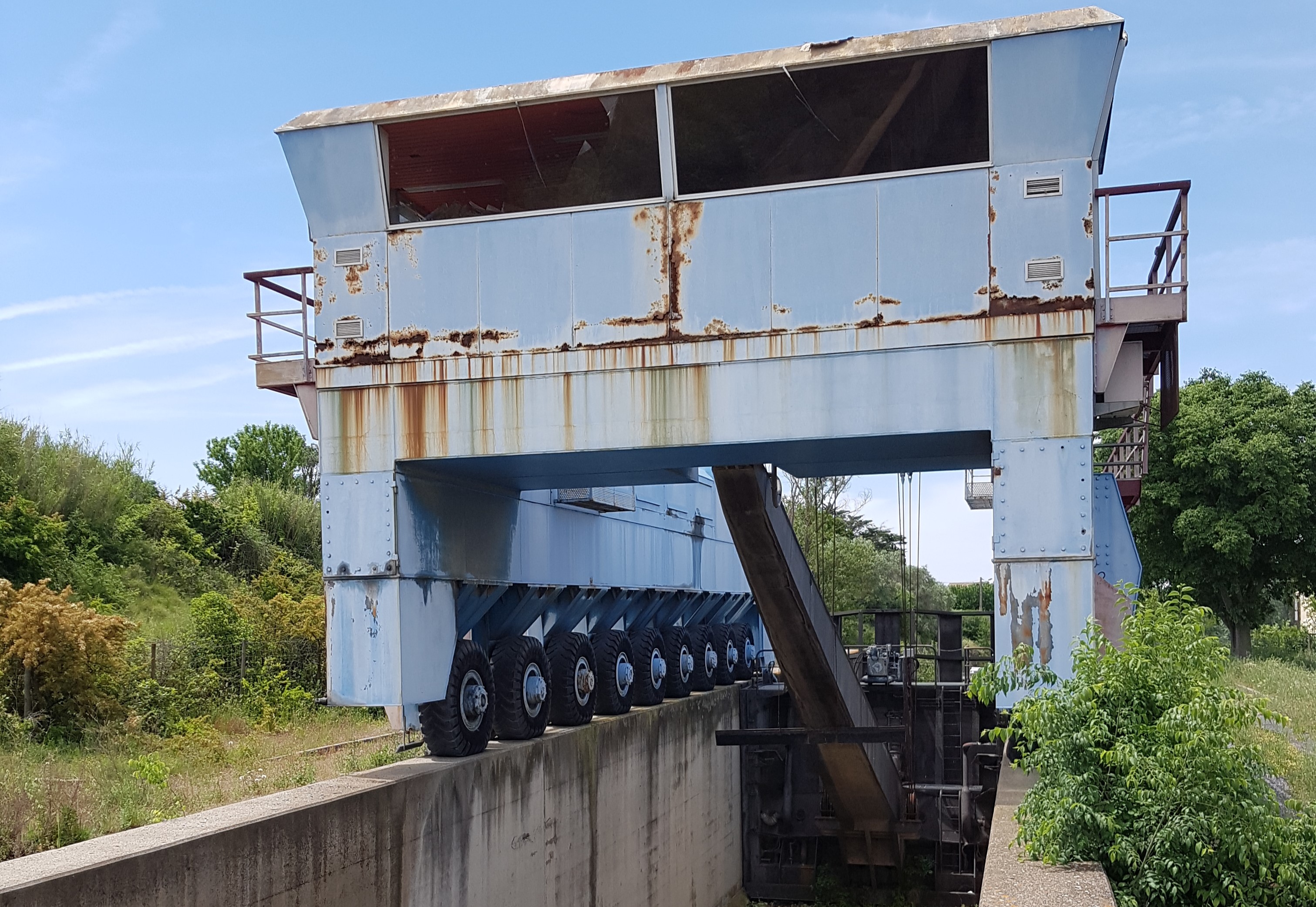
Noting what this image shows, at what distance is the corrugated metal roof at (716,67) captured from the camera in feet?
32.0

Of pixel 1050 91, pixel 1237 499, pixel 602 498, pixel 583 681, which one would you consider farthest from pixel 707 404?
pixel 1237 499

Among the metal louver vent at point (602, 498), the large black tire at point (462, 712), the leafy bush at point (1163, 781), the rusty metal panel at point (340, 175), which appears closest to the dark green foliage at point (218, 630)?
the metal louver vent at point (602, 498)

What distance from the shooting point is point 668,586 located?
21.0m

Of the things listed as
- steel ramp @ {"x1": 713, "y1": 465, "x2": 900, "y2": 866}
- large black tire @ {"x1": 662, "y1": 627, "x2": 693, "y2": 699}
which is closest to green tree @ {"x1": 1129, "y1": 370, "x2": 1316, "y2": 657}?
steel ramp @ {"x1": 713, "y1": 465, "x2": 900, "y2": 866}

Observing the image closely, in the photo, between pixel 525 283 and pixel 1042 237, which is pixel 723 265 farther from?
pixel 1042 237

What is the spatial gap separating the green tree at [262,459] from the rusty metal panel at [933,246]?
38.3 m

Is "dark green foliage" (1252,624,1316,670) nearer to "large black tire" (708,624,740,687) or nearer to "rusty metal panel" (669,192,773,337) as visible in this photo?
"large black tire" (708,624,740,687)

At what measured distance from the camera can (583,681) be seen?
54.1 feet

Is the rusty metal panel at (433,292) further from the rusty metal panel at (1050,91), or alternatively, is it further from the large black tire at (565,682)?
the large black tire at (565,682)

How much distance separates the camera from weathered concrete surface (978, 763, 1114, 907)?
5.91m

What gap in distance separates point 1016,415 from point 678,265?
3.06m

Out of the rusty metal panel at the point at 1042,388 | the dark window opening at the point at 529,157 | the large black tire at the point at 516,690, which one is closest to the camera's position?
the rusty metal panel at the point at 1042,388

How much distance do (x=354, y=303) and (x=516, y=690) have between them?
505cm

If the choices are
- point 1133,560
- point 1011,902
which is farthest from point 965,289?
point 1011,902
